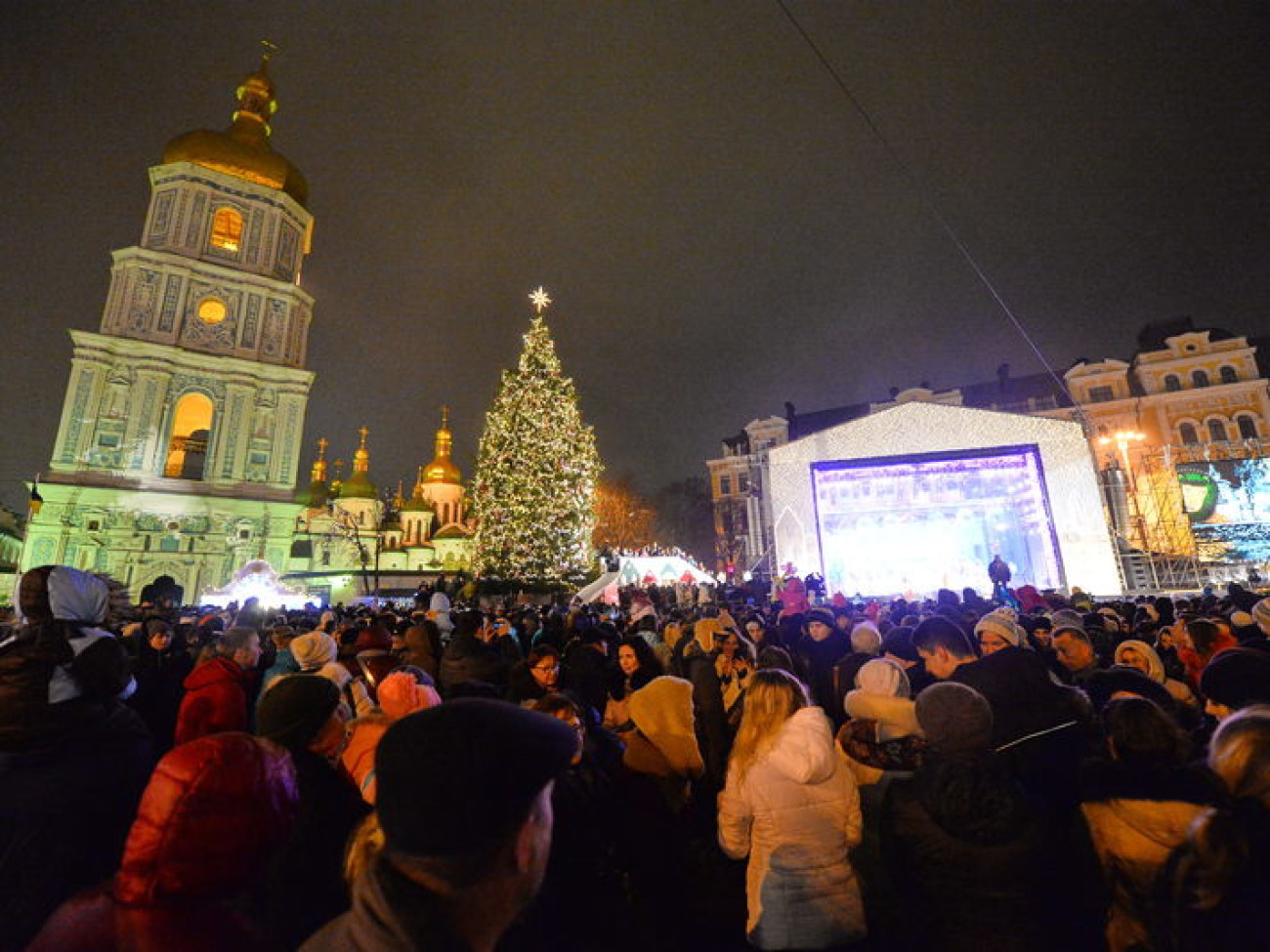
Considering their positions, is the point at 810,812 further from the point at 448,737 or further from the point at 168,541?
the point at 168,541

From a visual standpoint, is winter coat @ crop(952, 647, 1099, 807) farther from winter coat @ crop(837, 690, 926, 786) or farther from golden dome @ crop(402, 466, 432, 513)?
golden dome @ crop(402, 466, 432, 513)

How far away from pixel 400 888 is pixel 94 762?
2.24 meters

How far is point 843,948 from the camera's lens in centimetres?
263

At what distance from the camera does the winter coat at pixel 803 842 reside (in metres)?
2.63

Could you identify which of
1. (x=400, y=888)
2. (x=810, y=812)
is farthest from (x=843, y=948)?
(x=400, y=888)

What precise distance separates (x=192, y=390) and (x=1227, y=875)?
45.8m

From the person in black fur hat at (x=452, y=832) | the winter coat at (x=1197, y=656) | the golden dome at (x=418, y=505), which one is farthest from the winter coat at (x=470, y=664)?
the golden dome at (x=418, y=505)

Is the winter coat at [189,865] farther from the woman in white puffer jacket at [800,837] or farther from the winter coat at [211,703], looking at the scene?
the winter coat at [211,703]

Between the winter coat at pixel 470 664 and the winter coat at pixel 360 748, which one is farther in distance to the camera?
the winter coat at pixel 470 664

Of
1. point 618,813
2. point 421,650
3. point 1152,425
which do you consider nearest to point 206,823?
point 618,813

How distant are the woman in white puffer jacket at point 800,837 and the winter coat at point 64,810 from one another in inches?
103

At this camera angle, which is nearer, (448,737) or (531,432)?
(448,737)

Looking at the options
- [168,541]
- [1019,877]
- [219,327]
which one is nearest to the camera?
[1019,877]

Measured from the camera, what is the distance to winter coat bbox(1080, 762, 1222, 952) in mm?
2229
